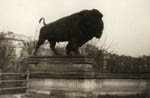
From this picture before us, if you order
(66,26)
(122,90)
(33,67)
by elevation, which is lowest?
(122,90)

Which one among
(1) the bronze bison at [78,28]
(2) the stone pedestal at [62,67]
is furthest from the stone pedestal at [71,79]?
(1) the bronze bison at [78,28]

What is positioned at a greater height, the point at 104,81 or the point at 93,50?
the point at 93,50

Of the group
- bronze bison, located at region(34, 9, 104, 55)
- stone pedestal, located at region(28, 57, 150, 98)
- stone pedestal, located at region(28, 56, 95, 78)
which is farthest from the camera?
bronze bison, located at region(34, 9, 104, 55)

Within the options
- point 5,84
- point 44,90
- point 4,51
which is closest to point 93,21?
point 44,90

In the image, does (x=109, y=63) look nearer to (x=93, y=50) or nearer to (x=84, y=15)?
(x=93, y=50)

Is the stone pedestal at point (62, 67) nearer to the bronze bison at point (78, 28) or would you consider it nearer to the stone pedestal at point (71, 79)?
the stone pedestal at point (71, 79)

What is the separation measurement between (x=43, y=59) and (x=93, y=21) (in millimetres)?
3278

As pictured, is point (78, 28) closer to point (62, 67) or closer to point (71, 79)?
point (62, 67)

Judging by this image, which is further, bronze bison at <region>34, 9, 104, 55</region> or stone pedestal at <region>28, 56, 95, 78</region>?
bronze bison at <region>34, 9, 104, 55</region>

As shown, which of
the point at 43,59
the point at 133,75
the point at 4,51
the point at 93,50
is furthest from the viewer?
the point at 93,50

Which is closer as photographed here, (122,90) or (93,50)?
(122,90)

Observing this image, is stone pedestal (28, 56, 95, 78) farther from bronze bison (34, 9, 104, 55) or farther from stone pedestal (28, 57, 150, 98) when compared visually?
bronze bison (34, 9, 104, 55)

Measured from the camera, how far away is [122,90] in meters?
19.7

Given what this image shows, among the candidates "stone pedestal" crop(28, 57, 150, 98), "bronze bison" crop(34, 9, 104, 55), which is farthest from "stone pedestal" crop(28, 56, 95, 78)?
"bronze bison" crop(34, 9, 104, 55)
